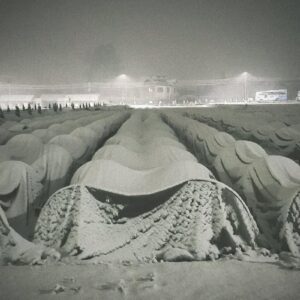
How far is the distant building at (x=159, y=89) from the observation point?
50.0 meters

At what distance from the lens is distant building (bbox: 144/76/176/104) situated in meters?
50.0

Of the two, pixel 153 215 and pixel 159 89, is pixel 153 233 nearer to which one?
pixel 153 215

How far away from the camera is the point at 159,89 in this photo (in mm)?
50344

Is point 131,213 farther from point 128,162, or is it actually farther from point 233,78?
point 233,78

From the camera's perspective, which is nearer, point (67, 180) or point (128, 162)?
point (128, 162)

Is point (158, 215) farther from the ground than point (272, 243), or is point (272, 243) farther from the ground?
point (158, 215)

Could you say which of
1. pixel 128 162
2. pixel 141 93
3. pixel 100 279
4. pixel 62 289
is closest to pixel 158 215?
pixel 100 279

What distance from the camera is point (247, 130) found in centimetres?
718

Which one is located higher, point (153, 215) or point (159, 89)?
point (159, 89)

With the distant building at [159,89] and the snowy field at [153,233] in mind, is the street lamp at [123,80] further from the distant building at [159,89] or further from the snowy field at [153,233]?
the snowy field at [153,233]

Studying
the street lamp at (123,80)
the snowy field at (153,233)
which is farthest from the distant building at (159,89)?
the snowy field at (153,233)

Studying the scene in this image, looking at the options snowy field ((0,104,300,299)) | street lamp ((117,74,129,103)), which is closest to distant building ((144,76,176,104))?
street lamp ((117,74,129,103))

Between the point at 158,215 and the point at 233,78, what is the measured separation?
5309 centimetres

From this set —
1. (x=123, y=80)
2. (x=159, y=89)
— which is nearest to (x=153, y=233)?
(x=159, y=89)
